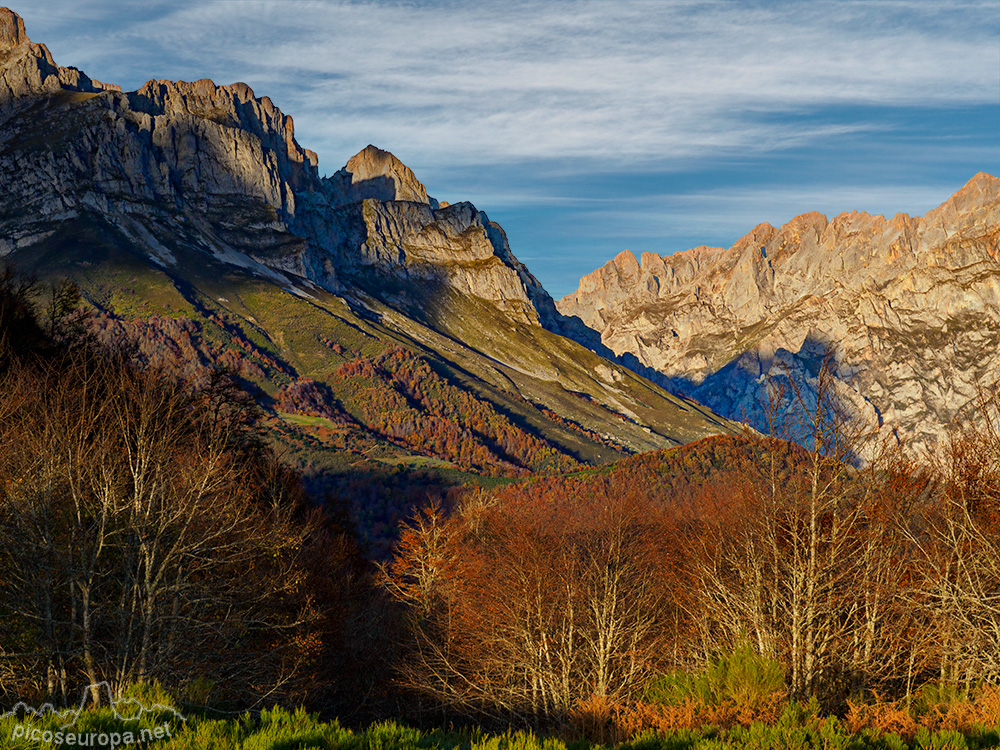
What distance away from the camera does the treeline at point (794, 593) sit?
50.6ft

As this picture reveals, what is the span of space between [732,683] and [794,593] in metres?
3.72

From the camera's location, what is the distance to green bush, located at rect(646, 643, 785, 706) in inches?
474

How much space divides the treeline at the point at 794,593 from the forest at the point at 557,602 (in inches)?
4.9

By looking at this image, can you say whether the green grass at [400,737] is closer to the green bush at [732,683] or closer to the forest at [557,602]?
the forest at [557,602]

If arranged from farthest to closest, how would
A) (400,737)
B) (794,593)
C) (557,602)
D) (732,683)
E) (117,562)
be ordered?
→ (557,602), (117,562), (794,593), (732,683), (400,737)

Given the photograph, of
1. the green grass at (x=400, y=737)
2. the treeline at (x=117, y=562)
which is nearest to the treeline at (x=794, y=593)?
the green grass at (x=400, y=737)

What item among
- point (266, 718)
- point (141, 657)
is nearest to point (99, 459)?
point (141, 657)

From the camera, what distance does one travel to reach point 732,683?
485 inches

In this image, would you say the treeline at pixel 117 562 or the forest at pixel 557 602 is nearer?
the forest at pixel 557 602

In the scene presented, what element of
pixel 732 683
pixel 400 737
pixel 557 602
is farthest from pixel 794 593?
pixel 557 602

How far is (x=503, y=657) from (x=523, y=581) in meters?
4.63

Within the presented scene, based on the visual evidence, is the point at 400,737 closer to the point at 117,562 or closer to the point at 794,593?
the point at 794,593

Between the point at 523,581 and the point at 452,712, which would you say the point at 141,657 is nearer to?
the point at 523,581

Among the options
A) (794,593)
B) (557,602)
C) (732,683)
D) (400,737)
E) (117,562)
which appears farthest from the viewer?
(557,602)
